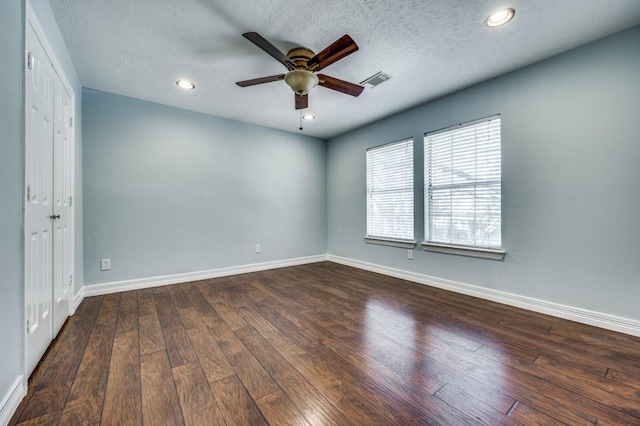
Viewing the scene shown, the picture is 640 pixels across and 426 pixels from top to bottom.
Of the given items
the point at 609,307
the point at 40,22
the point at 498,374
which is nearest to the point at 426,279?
the point at 609,307

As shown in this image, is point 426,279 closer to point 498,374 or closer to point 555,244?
point 555,244

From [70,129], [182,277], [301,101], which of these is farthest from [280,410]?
[70,129]

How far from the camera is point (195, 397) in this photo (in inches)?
53.0

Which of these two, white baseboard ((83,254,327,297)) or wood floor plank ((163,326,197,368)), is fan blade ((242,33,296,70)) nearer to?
wood floor plank ((163,326,197,368))

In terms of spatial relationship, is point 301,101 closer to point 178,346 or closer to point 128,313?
point 178,346

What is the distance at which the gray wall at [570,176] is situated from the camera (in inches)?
81.2

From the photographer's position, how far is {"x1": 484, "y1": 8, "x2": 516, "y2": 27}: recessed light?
1859 millimetres

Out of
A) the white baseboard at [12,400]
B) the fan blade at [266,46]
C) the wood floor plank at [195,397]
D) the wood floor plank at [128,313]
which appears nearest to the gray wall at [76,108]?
the wood floor plank at [128,313]

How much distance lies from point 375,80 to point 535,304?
2775 millimetres

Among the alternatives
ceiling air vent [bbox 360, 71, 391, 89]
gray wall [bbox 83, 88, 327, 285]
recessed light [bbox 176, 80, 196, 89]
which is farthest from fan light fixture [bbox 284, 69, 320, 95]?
gray wall [bbox 83, 88, 327, 285]

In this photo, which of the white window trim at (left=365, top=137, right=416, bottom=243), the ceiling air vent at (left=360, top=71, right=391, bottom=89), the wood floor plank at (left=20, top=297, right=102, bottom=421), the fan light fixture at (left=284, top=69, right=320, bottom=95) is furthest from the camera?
the white window trim at (left=365, top=137, right=416, bottom=243)

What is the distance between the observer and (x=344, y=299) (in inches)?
112

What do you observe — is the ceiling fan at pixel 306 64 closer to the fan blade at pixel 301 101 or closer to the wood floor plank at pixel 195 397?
the fan blade at pixel 301 101

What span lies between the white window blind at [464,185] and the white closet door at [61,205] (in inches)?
147
